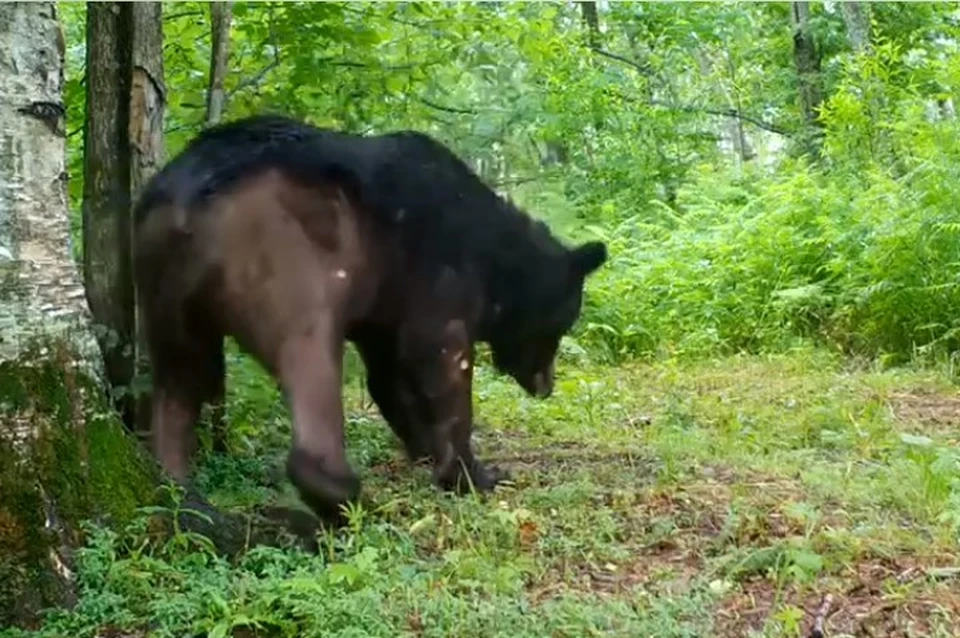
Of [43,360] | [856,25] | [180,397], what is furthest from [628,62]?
[43,360]

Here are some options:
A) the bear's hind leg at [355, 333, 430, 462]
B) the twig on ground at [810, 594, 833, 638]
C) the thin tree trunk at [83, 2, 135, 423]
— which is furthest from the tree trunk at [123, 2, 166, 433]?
the twig on ground at [810, 594, 833, 638]

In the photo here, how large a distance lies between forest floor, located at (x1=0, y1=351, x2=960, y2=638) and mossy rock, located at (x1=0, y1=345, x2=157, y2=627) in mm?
102

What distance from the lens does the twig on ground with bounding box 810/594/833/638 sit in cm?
349

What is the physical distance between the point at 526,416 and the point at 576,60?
421 inches

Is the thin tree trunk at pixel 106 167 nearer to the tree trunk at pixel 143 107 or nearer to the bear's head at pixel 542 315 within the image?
the tree trunk at pixel 143 107

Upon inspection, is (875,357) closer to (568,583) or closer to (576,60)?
(568,583)

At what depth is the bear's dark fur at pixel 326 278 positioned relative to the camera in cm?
482

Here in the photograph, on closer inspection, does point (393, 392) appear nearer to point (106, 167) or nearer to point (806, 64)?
point (106, 167)

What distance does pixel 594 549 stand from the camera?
4.35 metres

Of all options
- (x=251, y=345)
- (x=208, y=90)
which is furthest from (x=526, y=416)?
(x=251, y=345)

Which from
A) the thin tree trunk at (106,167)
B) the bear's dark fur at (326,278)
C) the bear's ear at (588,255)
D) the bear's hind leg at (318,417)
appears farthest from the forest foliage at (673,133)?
the bear's hind leg at (318,417)

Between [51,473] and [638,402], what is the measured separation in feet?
18.2

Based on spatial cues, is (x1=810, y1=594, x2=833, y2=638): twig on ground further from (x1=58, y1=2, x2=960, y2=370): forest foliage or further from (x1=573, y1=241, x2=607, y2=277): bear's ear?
(x1=58, y1=2, x2=960, y2=370): forest foliage

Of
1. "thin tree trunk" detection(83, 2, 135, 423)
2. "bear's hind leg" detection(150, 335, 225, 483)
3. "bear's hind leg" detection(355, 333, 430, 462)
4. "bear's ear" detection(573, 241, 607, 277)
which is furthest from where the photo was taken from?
"bear's ear" detection(573, 241, 607, 277)
